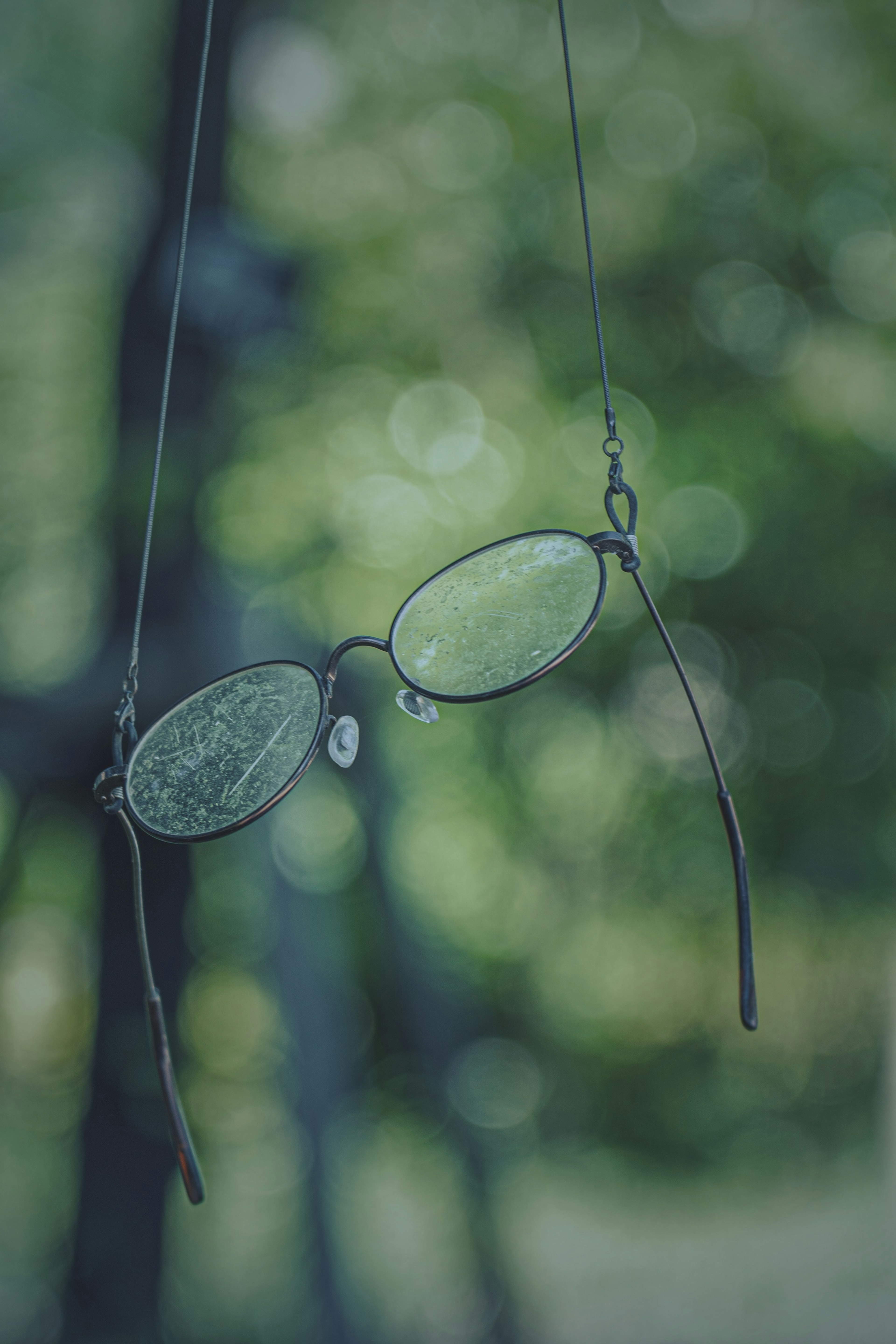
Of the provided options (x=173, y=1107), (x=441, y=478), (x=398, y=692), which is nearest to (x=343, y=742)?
(x=398, y=692)

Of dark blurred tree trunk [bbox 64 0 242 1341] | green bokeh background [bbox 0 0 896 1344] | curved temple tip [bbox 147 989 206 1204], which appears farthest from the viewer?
green bokeh background [bbox 0 0 896 1344]

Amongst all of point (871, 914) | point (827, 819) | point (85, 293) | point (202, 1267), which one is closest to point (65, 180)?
point (85, 293)

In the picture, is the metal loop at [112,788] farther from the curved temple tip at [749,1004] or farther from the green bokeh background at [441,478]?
the green bokeh background at [441,478]

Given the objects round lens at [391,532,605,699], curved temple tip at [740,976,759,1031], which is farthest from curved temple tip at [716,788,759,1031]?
round lens at [391,532,605,699]

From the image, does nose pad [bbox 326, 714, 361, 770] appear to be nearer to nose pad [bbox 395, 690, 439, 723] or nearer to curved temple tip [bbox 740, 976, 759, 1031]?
nose pad [bbox 395, 690, 439, 723]

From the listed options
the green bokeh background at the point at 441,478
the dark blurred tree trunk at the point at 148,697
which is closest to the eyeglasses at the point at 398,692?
the dark blurred tree trunk at the point at 148,697

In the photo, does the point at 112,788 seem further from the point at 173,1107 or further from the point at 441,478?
the point at 441,478

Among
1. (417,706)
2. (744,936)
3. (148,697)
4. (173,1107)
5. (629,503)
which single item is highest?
(629,503)
